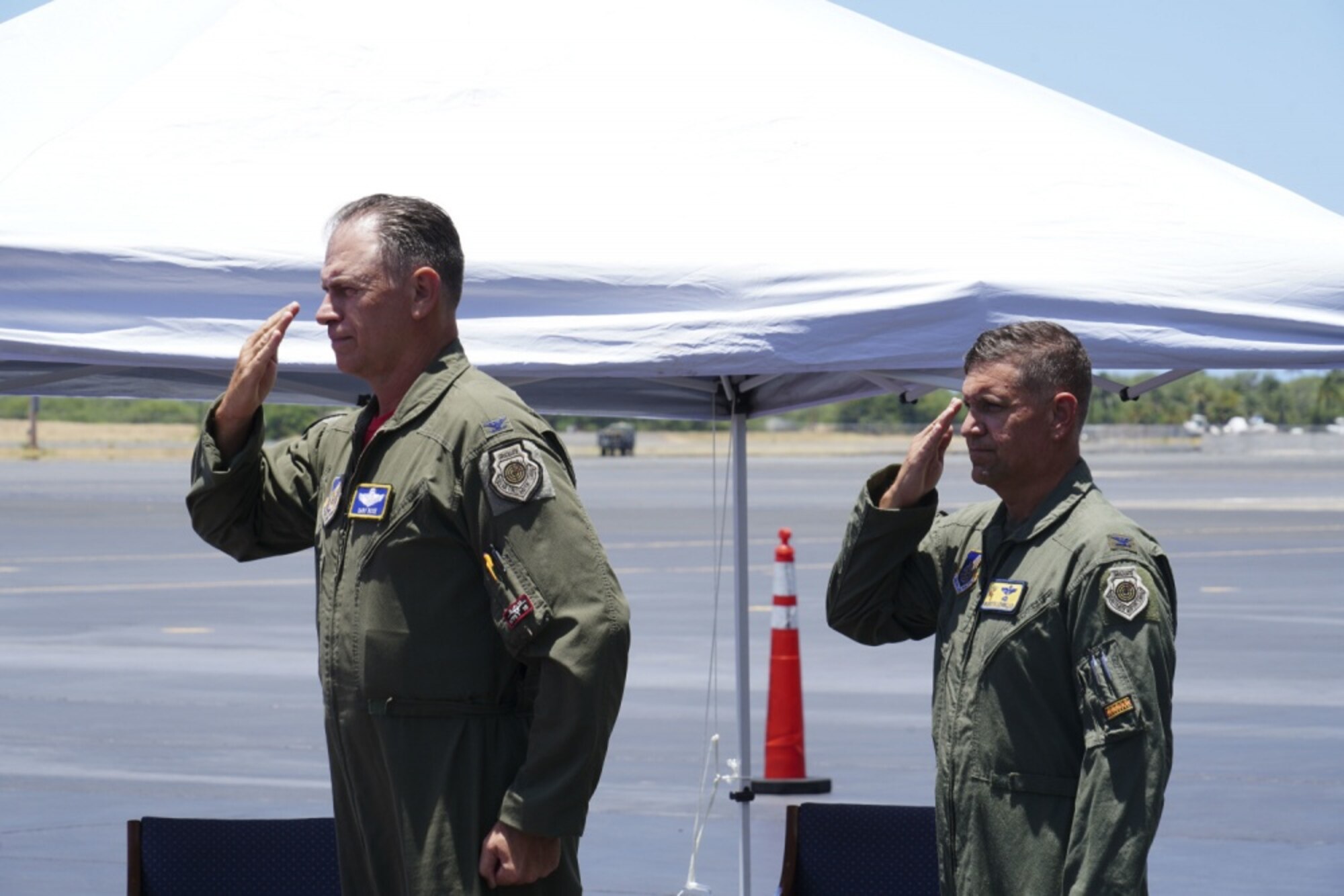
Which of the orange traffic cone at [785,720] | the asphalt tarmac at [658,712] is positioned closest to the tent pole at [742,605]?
the asphalt tarmac at [658,712]

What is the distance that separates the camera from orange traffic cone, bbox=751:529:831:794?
962 cm

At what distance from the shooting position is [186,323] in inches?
157

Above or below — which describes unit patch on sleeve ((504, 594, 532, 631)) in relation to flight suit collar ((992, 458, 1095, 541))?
below

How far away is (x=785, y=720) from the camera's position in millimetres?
9750

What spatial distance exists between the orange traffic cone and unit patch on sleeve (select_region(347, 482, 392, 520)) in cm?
656

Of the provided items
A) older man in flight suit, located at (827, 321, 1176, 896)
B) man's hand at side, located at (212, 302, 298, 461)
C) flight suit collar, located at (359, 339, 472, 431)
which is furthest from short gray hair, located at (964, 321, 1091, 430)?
man's hand at side, located at (212, 302, 298, 461)

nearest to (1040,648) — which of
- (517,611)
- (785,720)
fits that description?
(517,611)

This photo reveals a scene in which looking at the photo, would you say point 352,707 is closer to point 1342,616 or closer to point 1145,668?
point 1145,668

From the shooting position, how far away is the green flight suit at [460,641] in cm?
301

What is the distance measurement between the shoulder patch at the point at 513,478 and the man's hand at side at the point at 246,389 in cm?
51

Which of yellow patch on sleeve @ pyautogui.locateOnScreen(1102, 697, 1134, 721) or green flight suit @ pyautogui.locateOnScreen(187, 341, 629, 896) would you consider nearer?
green flight suit @ pyautogui.locateOnScreen(187, 341, 629, 896)

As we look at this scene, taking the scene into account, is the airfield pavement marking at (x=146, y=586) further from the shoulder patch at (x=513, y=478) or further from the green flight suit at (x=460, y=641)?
the shoulder patch at (x=513, y=478)

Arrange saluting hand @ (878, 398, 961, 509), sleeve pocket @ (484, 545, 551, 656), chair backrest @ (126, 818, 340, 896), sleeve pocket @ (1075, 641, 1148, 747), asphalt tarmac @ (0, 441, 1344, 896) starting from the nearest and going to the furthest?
sleeve pocket @ (484, 545, 551, 656)
sleeve pocket @ (1075, 641, 1148, 747)
saluting hand @ (878, 398, 961, 509)
chair backrest @ (126, 818, 340, 896)
asphalt tarmac @ (0, 441, 1344, 896)

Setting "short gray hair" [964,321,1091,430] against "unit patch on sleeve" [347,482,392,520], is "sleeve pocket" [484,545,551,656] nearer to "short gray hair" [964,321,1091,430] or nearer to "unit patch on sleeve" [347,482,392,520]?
"unit patch on sleeve" [347,482,392,520]
